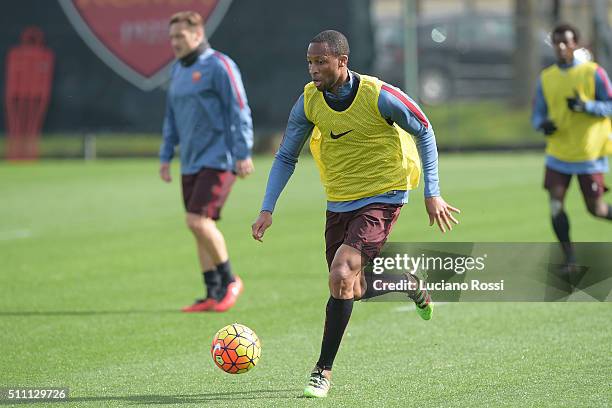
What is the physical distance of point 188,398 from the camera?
6.32 metres

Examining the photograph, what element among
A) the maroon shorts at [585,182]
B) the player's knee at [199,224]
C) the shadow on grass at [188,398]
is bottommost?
the maroon shorts at [585,182]

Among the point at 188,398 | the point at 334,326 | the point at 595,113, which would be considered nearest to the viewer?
the point at 188,398

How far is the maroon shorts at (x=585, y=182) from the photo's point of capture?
35.1 ft

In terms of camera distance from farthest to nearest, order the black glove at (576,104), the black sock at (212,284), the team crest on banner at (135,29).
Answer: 1. the team crest on banner at (135,29)
2. the black glove at (576,104)
3. the black sock at (212,284)

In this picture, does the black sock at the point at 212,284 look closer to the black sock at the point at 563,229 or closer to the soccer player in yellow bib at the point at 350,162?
the soccer player in yellow bib at the point at 350,162

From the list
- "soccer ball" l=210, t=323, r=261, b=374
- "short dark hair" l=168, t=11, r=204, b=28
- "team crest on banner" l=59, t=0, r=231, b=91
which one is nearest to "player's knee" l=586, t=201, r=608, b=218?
"short dark hair" l=168, t=11, r=204, b=28

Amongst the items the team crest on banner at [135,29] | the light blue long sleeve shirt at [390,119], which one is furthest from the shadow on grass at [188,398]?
the team crest on banner at [135,29]

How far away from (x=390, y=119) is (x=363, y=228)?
0.65 meters

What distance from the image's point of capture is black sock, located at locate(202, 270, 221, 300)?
9.54 metres

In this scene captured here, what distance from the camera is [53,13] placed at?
26438 millimetres

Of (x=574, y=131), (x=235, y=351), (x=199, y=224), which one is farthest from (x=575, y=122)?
(x=235, y=351)

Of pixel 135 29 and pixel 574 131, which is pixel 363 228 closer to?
pixel 574 131

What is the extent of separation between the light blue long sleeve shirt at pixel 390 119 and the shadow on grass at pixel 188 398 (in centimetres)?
107

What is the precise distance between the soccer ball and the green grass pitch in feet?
0.42
